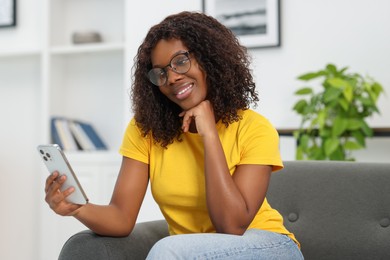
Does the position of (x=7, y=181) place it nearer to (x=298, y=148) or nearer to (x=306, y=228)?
(x=298, y=148)

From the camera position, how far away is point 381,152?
3.14 metres

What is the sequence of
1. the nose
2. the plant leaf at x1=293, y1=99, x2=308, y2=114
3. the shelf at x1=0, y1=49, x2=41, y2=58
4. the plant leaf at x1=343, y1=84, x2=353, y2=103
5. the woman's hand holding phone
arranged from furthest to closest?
1. the shelf at x1=0, y1=49, x2=41, y2=58
2. the plant leaf at x1=293, y1=99, x2=308, y2=114
3. the plant leaf at x1=343, y1=84, x2=353, y2=103
4. the nose
5. the woman's hand holding phone

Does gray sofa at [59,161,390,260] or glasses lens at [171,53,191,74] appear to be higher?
glasses lens at [171,53,191,74]

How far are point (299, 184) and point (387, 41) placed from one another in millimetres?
1553

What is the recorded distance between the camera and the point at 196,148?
163 cm

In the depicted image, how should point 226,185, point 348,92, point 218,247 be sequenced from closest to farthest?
1. point 218,247
2. point 226,185
3. point 348,92

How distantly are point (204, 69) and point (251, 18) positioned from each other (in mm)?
1843

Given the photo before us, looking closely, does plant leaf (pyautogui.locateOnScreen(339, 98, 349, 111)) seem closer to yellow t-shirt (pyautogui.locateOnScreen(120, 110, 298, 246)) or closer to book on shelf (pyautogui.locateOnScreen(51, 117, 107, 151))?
yellow t-shirt (pyautogui.locateOnScreen(120, 110, 298, 246))

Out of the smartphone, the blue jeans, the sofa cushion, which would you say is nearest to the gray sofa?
the sofa cushion

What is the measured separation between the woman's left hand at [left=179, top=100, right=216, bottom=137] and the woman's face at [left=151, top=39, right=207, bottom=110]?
1.2 inches

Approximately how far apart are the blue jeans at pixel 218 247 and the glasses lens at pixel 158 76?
0.44 m

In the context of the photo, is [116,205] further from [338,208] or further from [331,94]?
[331,94]

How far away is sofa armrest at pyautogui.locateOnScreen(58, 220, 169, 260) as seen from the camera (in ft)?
4.81

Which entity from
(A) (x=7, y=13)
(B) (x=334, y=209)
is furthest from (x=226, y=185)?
(A) (x=7, y=13)
